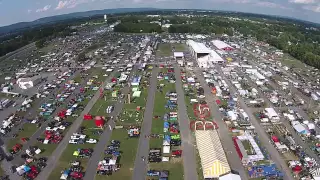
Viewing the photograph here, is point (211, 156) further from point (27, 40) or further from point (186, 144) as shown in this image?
point (27, 40)

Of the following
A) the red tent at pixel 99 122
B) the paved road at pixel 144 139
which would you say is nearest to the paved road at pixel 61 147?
the red tent at pixel 99 122

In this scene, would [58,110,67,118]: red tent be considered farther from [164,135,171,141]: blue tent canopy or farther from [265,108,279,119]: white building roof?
[265,108,279,119]: white building roof

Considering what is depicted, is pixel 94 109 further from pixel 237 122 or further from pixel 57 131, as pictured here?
pixel 237 122

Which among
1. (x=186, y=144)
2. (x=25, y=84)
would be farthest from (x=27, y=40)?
(x=186, y=144)

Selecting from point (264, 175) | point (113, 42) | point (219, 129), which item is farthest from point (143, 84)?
point (113, 42)

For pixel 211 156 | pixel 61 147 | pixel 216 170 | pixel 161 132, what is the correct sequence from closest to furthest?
1. pixel 216 170
2. pixel 211 156
3. pixel 61 147
4. pixel 161 132

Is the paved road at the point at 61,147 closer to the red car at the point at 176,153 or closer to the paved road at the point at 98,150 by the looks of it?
the paved road at the point at 98,150

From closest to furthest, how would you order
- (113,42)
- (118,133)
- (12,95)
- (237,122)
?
(118,133) → (237,122) → (12,95) → (113,42)
